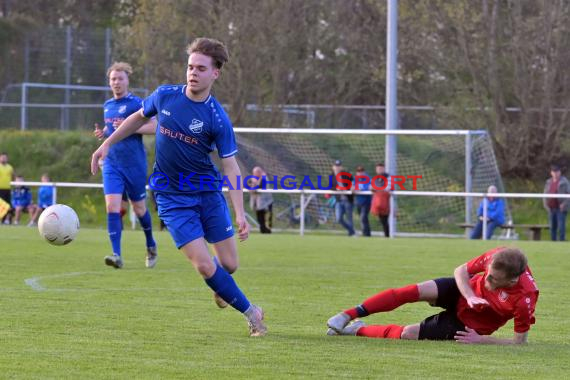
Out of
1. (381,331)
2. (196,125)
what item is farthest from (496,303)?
(196,125)

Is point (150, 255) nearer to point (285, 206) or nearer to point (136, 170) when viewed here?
point (136, 170)

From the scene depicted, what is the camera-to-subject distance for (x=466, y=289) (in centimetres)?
696

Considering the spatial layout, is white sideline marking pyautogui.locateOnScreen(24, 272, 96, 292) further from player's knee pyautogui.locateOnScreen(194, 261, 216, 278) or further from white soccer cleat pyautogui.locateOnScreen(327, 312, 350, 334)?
white soccer cleat pyautogui.locateOnScreen(327, 312, 350, 334)

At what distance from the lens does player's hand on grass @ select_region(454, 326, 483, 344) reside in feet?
23.5

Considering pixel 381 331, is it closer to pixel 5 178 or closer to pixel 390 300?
pixel 390 300

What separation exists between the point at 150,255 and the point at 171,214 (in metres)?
5.54

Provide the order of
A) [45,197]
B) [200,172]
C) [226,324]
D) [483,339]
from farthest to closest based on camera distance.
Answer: [45,197]
[226,324]
[200,172]
[483,339]

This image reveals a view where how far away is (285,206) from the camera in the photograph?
25.5m

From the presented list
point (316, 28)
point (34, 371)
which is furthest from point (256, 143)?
point (34, 371)

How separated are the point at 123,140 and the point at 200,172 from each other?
5072mm

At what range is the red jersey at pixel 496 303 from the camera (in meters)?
6.92

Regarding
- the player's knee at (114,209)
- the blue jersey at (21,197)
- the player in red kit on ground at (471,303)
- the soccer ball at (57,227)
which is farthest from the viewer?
the blue jersey at (21,197)

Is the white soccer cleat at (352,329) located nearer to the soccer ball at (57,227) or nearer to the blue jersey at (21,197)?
the soccer ball at (57,227)

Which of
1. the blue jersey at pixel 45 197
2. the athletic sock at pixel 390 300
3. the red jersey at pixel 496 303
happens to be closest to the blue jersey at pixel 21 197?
the blue jersey at pixel 45 197
